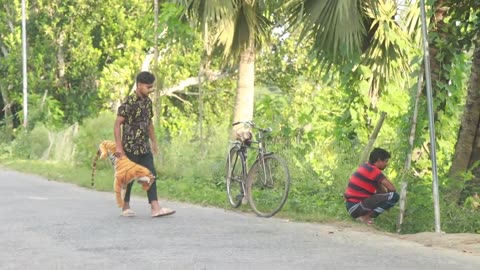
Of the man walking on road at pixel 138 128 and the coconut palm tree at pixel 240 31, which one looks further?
the coconut palm tree at pixel 240 31

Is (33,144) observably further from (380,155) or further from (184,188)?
(380,155)

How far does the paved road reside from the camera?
5.98 m

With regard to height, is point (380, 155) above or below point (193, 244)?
above

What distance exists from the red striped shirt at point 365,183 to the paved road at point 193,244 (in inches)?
22.6

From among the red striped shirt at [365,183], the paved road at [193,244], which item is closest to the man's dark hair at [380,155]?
the red striped shirt at [365,183]

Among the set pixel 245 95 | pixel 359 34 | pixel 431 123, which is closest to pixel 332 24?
pixel 359 34

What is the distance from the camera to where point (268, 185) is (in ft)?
30.7

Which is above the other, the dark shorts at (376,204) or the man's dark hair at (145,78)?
the man's dark hair at (145,78)

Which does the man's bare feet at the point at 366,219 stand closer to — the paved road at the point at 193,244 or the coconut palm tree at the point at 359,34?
the paved road at the point at 193,244

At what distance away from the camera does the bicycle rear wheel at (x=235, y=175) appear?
392 inches

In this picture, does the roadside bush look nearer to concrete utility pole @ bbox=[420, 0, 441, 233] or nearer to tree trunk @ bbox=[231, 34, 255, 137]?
tree trunk @ bbox=[231, 34, 255, 137]

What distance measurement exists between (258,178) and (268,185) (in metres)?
0.25

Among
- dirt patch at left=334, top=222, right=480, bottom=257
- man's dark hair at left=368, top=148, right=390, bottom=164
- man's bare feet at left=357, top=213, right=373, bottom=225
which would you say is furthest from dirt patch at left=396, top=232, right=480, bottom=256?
man's dark hair at left=368, top=148, right=390, bottom=164

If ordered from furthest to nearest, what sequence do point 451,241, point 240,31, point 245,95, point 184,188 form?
point 245,95, point 240,31, point 184,188, point 451,241
